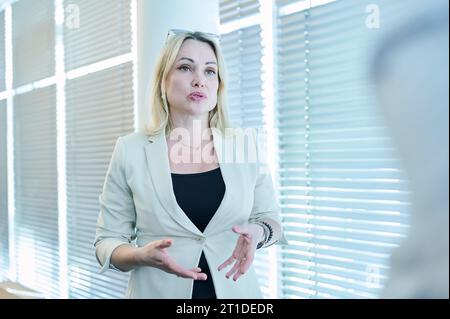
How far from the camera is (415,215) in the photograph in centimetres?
99

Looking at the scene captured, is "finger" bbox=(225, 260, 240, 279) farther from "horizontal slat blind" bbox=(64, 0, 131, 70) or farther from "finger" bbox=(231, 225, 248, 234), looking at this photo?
"horizontal slat blind" bbox=(64, 0, 131, 70)

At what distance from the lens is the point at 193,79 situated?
1087mm

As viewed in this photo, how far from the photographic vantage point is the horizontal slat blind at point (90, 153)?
65.1 inches

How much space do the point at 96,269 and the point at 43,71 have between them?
81 cm

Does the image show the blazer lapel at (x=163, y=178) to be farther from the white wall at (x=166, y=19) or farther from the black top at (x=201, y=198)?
the white wall at (x=166, y=19)

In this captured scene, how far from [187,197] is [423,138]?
20.4 inches

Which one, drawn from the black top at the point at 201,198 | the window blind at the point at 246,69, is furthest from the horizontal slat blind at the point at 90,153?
the black top at the point at 201,198

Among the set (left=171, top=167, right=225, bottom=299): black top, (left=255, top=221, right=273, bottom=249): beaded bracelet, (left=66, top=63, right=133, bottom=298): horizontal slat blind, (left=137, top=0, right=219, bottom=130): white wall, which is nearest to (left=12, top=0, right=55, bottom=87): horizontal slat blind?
(left=66, top=63, right=133, bottom=298): horizontal slat blind

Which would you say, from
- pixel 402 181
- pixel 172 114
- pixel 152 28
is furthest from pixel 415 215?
pixel 152 28

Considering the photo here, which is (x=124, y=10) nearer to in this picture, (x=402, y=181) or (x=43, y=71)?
(x=43, y=71)

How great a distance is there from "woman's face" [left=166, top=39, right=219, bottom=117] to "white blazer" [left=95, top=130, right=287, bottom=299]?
9cm

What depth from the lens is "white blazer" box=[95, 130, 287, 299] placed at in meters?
1.03

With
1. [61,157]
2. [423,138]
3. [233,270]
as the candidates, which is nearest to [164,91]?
[233,270]
